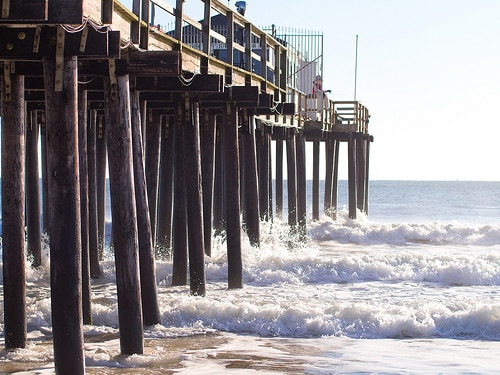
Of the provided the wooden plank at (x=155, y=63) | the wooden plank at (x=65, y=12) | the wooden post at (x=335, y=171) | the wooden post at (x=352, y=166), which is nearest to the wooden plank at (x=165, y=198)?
the wooden plank at (x=155, y=63)

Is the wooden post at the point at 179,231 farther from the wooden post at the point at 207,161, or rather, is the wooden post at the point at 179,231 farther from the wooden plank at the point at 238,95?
the wooden post at the point at 207,161

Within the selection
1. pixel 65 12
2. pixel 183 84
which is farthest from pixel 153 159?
pixel 65 12

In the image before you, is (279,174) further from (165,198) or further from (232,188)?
(232,188)

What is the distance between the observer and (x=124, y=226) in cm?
834

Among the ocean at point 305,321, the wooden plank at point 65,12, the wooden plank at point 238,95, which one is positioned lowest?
the ocean at point 305,321

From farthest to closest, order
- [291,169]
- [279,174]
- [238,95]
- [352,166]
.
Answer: [352,166]
[279,174]
[291,169]
[238,95]

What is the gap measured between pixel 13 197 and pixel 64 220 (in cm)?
176

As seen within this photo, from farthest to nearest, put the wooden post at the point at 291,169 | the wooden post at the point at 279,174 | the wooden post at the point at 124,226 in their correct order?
1. the wooden post at the point at 279,174
2. the wooden post at the point at 291,169
3. the wooden post at the point at 124,226

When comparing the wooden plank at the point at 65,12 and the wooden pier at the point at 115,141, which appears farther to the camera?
the wooden pier at the point at 115,141

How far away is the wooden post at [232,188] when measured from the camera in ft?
43.8

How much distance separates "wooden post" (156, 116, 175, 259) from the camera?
1532 centimetres

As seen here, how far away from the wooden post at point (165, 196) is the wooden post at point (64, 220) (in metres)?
8.13

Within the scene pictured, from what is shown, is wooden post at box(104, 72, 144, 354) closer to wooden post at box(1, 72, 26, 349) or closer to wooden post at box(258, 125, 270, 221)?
wooden post at box(1, 72, 26, 349)

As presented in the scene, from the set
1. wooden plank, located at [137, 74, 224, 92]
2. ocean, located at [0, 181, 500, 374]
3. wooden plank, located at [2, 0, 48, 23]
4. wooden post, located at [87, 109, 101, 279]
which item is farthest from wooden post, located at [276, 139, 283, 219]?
wooden plank, located at [2, 0, 48, 23]
